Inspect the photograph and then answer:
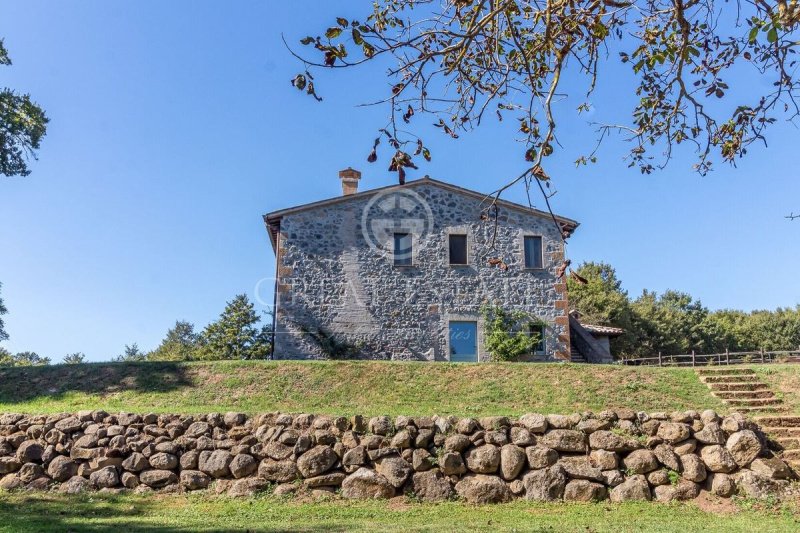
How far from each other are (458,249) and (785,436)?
1267 centimetres

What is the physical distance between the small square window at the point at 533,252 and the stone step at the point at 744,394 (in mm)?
8452

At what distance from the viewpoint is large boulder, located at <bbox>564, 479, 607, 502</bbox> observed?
9281mm

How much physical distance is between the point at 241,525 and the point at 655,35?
7.57 m

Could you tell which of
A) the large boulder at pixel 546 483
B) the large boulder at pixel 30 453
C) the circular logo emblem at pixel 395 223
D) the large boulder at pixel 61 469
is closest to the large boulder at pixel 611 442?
the large boulder at pixel 546 483

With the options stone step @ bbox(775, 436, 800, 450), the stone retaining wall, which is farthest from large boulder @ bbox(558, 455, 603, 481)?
stone step @ bbox(775, 436, 800, 450)

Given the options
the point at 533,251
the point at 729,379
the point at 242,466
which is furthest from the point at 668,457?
the point at 533,251

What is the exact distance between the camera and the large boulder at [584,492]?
30.5 ft

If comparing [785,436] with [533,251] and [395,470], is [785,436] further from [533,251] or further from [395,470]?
[533,251]

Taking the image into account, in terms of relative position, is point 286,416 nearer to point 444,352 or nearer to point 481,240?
point 444,352

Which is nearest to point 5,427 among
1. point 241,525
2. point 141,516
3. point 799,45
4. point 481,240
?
point 141,516

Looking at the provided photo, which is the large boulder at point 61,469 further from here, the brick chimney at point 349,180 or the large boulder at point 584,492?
the brick chimney at point 349,180

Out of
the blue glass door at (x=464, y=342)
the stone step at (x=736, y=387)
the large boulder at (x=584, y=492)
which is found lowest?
the large boulder at (x=584, y=492)

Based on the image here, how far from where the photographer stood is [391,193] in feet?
73.7

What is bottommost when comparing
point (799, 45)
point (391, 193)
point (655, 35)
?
point (799, 45)
